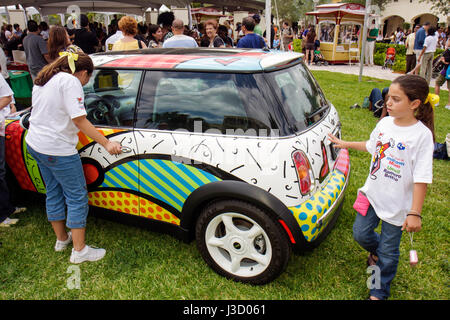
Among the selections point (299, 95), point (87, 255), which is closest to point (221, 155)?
point (299, 95)

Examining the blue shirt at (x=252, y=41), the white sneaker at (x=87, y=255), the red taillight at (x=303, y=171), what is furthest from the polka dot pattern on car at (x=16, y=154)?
the blue shirt at (x=252, y=41)

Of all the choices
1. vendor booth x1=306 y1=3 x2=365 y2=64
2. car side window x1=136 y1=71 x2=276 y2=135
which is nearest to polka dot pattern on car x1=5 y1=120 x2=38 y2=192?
car side window x1=136 y1=71 x2=276 y2=135

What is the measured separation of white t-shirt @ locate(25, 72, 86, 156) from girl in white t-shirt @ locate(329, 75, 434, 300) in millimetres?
1979

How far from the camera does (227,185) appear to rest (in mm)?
2221

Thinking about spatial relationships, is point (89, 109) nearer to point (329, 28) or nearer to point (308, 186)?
point (308, 186)

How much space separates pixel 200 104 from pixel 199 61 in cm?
32

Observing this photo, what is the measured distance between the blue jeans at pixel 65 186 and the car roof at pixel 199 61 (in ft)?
2.76

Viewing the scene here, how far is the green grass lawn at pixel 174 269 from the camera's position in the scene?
95.7 inches

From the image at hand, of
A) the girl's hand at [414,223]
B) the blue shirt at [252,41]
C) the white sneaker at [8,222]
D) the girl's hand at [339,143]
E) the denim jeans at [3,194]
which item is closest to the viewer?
the girl's hand at [414,223]

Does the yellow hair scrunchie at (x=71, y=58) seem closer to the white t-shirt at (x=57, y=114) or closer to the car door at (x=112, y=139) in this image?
the white t-shirt at (x=57, y=114)

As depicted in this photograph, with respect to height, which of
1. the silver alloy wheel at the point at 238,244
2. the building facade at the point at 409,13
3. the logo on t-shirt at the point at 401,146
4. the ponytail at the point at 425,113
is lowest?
the silver alloy wheel at the point at 238,244

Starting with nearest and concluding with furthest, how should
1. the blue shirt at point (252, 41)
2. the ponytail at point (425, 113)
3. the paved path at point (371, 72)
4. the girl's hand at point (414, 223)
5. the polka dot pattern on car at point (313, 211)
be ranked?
the girl's hand at point (414, 223) < the ponytail at point (425, 113) < the polka dot pattern on car at point (313, 211) < the blue shirt at point (252, 41) < the paved path at point (371, 72)

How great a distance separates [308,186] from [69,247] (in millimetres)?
2119
